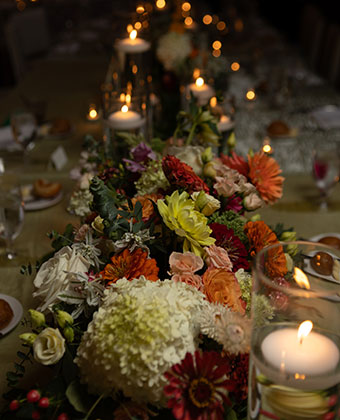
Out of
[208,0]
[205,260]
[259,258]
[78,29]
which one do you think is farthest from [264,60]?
[208,0]

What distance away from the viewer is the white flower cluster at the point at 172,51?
2.50 m

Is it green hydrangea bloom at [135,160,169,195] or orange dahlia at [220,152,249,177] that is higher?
orange dahlia at [220,152,249,177]

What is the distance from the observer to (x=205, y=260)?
2.80ft

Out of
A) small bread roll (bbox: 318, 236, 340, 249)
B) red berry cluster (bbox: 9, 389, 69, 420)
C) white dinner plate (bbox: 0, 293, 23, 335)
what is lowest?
white dinner plate (bbox: 0, 293, 23, 335)

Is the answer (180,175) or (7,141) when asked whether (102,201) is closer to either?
(180,175)

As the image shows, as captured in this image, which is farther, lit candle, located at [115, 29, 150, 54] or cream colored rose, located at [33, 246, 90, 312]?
lit candle, located at [115, 29, 150, 54]

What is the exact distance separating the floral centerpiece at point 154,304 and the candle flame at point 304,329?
0.05 metres

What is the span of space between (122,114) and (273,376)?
103 centimetres

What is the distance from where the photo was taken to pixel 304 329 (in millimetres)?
632

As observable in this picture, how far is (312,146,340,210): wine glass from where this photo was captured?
1556 mm

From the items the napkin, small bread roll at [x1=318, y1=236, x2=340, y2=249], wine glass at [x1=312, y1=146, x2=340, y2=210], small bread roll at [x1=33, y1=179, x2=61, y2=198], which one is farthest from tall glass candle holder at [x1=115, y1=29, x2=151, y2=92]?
small bread roll at [x1=318, y1=236, x2=340, y2=249]

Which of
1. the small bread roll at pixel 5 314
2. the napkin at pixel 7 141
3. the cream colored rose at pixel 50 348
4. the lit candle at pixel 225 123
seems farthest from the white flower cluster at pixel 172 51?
the cream colored rose at pixel 50 348

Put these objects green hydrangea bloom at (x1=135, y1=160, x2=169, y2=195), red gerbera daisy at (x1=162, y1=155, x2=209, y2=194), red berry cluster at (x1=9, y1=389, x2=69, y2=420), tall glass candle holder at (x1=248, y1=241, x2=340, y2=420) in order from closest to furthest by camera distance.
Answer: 1. tall glass candle holder at (x1=248, y1=241, x2=340, y2=420)
2. red berry cluster at (x1=9, y1=389, x2=69, y2=420)
3. red gerbera daisy at (x1=162, y1=155, x2=209, y2=194)
4. green hydrangea bloom at (x1=135, y1=160, x2=169, y2=195)

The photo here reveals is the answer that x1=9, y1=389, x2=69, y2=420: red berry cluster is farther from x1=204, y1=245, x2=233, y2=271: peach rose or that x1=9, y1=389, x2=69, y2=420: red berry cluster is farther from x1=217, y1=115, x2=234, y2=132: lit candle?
x1=217, y1=115, x2=234, y2=132: lit candle
